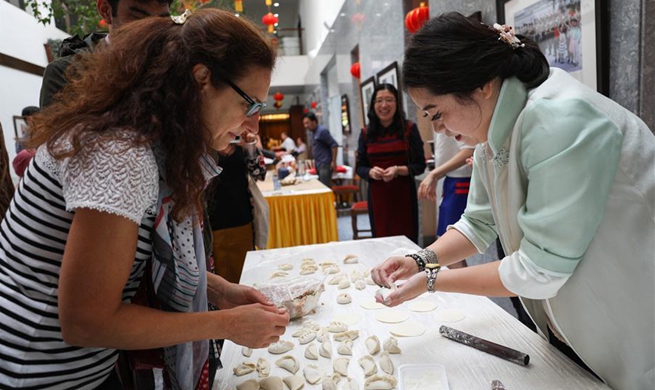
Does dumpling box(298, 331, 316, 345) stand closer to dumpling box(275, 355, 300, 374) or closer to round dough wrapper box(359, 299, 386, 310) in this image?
dumpling box(275, 355, 300, 374)

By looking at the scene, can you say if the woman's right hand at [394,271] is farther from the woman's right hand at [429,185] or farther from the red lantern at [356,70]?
the red lantern at [356,70]

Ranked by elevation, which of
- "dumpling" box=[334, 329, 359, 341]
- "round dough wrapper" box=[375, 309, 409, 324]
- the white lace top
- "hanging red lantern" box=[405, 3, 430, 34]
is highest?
"hanging red lantern" box=[405, 3, 430, 34]

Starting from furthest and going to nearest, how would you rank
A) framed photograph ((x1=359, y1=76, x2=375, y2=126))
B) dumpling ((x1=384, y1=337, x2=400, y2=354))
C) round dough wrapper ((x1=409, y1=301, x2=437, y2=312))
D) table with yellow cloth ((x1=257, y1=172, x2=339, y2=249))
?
1. framed photograph ((x1=359, y1=76, x2=375, y2=126))
2. table with yellow cloth ((x1=257, y1=172, x2=339, y2=249))
3. round dough wrapper ((x1=409, y1=301, x2=437, y2=312))
4. dumpling ((x1=384, y1=337, x2=400, y2=354))

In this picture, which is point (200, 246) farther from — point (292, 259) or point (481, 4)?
point (481, 4)

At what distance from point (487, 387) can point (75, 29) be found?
4830 millimetres

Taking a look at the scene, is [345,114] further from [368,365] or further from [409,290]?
[368,365]

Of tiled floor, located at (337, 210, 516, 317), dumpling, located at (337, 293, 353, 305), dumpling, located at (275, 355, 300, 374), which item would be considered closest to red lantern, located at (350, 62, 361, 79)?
tiled floor, located at (337, 210, 516, 317)

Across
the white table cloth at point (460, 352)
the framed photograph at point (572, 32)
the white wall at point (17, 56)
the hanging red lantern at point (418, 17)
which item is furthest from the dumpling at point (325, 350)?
the white wall at point (17, 56)

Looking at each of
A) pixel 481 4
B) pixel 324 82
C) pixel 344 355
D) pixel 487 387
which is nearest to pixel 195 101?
pixel 344 355

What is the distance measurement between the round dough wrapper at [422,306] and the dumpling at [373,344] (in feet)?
0.73

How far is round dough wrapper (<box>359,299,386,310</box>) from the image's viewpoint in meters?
1.27

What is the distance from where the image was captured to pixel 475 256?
11.2 ft

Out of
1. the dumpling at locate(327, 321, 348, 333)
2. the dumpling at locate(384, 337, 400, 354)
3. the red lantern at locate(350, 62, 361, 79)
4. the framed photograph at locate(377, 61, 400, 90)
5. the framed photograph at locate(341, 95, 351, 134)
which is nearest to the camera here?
the dumpling at locate(384, 337, 400, 354)

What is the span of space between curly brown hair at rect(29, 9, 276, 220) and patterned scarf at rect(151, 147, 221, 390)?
0.13 feet
